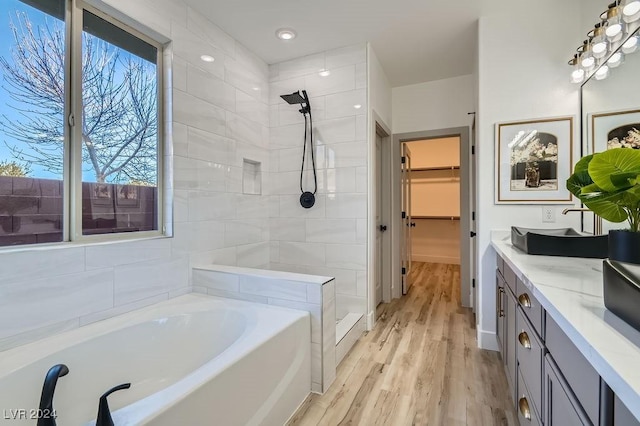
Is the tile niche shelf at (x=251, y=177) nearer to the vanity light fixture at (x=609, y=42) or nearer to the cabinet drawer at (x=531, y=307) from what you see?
the cabinet drawer at (x=531, y=307)

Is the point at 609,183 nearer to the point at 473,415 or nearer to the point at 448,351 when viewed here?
the point at 473,415

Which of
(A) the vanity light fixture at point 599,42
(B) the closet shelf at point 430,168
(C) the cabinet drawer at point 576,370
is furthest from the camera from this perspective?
(B) the closet shelf at point 430,168

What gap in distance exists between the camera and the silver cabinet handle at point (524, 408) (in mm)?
1257

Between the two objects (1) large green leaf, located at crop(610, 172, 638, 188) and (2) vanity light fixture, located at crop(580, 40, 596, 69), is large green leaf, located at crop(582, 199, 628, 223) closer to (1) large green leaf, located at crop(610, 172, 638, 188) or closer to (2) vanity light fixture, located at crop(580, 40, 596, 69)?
(1) large green leaf, located at crop(610, 172, 638, 188)

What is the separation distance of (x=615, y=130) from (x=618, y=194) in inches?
47.8

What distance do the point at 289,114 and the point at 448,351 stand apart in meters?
2.62

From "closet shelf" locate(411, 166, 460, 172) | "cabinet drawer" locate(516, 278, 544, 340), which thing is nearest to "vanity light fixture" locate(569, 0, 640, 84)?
"cabinet drawer" locate(516, 278, 544, 340)

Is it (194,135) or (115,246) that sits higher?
(194,135)

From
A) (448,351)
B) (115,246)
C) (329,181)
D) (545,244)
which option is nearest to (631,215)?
(545,244)

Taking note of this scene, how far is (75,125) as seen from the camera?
1.68m

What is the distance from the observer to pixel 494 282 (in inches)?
93.0

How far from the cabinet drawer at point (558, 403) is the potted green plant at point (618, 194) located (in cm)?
44

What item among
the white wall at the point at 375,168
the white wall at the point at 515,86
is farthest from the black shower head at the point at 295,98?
the white wall at the point at 515,86

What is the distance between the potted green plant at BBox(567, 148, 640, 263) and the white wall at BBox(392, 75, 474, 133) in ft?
8.67
